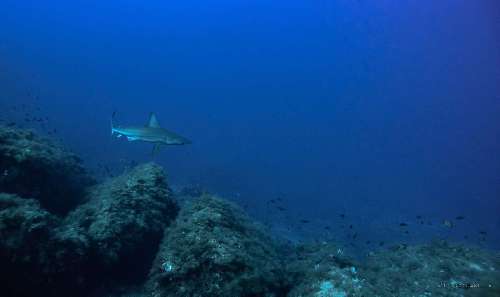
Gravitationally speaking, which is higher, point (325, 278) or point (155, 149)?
point (155, 149)

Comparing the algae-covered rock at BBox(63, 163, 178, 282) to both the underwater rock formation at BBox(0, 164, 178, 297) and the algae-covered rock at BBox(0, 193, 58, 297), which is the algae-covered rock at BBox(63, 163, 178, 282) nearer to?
the underwater rock formation at BBox(0, 164, 178, 297)

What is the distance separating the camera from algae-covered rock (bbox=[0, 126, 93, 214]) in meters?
8.27

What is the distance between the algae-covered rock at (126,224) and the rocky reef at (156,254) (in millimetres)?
25

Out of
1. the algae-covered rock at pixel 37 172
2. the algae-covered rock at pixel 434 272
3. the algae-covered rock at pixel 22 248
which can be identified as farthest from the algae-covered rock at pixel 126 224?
the algae-covered rock at pixel 434 272

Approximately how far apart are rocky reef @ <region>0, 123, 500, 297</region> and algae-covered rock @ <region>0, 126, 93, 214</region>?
0.10 feet

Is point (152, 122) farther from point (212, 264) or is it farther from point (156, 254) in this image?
point (212, 264)

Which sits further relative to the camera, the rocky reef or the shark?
the shark

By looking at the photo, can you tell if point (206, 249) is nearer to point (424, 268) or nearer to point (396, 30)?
point (424, 268)

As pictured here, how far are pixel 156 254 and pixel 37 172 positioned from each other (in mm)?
4323

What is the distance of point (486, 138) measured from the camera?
176250mm

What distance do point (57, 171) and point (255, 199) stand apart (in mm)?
26713

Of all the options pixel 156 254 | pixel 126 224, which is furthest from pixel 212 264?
pixel 126 224

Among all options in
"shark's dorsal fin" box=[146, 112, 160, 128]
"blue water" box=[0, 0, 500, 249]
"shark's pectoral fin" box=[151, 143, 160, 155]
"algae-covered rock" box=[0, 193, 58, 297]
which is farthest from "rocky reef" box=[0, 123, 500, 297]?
"blue water" box=[0, 0, 500, 249]

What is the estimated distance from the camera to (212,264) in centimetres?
602
